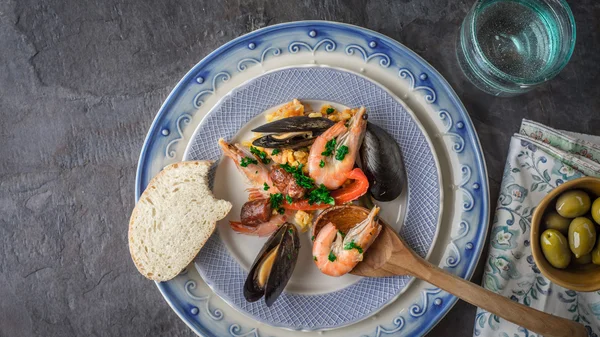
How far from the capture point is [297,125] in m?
1.92

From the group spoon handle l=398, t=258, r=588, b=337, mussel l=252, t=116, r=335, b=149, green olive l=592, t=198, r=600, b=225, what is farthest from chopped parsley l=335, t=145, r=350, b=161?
green olive l=592, t=198, r=600, b=225

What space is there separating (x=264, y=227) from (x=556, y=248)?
1125mm

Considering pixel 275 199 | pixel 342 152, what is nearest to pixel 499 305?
pixel 342 152

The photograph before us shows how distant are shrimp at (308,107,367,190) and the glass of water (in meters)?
0.65

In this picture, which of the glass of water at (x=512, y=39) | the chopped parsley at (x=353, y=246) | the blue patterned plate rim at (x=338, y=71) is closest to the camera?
the chopped parsley at (x=353, y=246)

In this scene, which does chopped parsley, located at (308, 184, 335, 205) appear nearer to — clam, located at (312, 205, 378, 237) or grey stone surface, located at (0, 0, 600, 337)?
clam, located at (312, 205, 378, 237)

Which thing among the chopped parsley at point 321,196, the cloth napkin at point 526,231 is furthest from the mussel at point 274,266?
the cloth napkin at point 526,231

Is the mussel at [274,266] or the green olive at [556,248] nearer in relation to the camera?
the green olive at [556,248]

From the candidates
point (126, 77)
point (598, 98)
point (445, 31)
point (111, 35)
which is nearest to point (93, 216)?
point (126, 77)

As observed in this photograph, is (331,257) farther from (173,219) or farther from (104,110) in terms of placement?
(104,110)

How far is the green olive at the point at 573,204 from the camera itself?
177 cm

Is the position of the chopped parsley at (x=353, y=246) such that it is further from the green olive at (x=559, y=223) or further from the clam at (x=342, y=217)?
the green olive at (x=559, y=223)

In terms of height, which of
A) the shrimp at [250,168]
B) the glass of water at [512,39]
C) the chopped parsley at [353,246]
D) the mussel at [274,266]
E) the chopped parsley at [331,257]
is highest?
the glass of water at [512,39]

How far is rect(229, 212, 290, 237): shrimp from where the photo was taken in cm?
196
